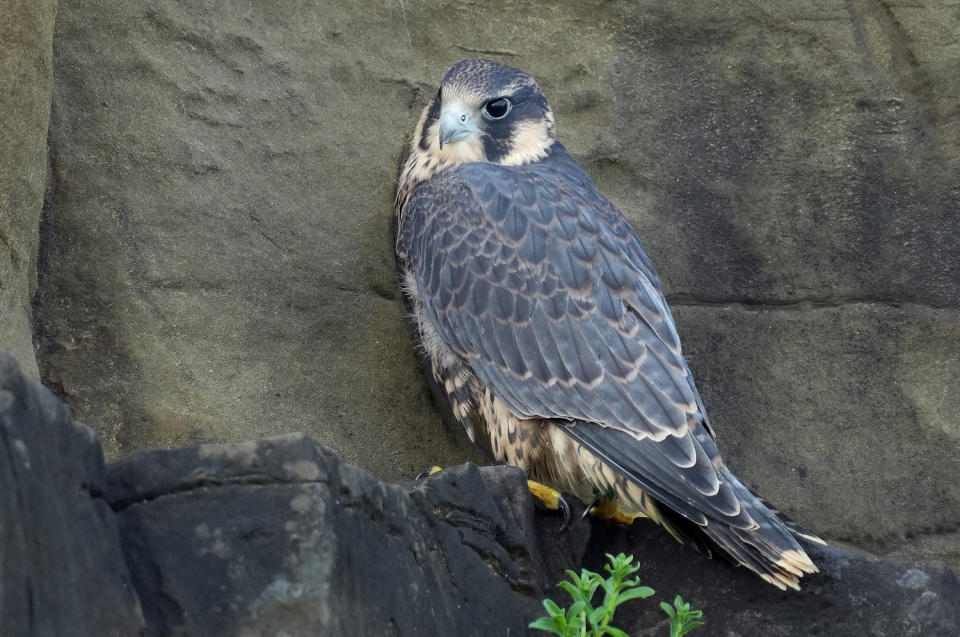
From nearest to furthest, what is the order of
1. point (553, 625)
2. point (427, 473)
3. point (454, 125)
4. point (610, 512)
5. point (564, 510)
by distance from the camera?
point (553, 625), point (564, 510), point (610, 512), point (427, 473), point (454, 125)

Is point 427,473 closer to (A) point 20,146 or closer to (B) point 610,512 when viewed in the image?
(B) point 610,512

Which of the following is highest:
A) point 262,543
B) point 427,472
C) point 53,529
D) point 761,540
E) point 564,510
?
point 53,529

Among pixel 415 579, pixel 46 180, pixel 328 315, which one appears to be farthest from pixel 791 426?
pixel 46 180

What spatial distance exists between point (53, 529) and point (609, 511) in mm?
1903

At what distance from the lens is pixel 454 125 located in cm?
405

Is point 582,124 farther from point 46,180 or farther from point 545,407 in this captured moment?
point 46,180

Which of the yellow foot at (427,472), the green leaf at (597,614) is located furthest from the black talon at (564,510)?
the green leaf at (597,614)

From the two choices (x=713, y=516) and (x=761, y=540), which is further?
(x=713, y=516)

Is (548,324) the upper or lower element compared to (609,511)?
upper

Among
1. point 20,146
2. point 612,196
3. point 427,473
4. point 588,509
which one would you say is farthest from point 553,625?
point 612,196

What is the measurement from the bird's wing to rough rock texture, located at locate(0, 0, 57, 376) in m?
1.23

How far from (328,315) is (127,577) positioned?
209 centimetres

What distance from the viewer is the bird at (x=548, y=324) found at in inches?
130

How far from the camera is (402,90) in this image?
4.39 m
